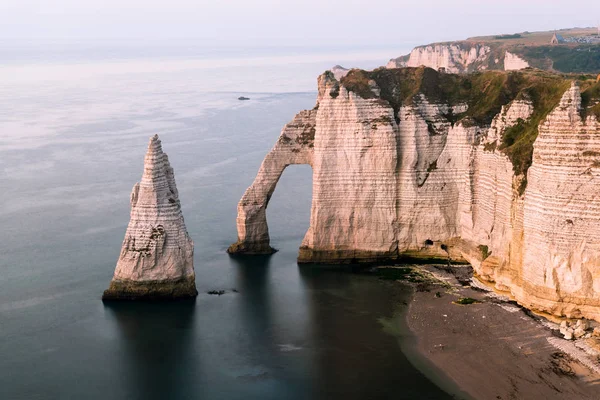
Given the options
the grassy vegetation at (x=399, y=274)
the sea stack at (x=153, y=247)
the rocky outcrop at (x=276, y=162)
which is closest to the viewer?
the sea stack at (x=153, y=247)

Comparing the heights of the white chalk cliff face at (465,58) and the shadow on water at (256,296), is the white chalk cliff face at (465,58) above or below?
above

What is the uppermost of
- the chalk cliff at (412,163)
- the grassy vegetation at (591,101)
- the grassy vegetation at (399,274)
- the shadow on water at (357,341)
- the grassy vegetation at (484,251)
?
the grassy vegetation at (591,101)

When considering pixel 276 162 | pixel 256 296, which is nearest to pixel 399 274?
pixel 256 296

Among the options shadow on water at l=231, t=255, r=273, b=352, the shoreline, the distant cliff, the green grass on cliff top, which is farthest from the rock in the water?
the distant cliff

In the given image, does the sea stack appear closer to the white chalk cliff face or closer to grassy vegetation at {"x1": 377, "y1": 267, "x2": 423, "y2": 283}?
grassy vegetation at {"x1": 377, "y1": 267, "x2": 423, "y2": 283}

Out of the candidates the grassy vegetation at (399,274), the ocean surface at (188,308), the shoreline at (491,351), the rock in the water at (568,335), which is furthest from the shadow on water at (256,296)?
the rock in the water at (568,335)

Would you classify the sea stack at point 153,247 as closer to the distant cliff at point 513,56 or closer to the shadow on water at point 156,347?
the shadow on water at point 156,347

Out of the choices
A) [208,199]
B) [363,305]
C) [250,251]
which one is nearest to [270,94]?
[208,199]
